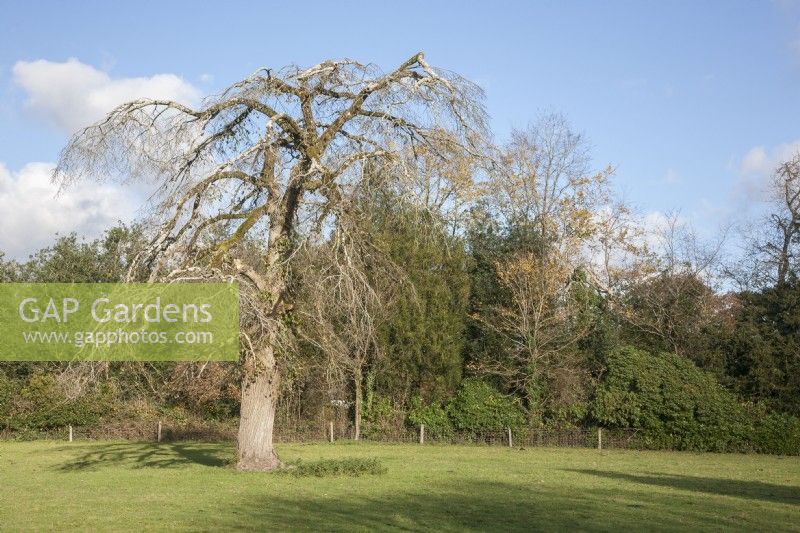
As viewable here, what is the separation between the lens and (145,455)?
1135 inches

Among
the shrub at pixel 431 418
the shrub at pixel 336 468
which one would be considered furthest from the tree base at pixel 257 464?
the shrub at pixel 431 418

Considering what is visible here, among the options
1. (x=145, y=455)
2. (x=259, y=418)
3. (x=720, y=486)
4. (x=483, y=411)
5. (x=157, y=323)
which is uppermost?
(x=157, y=323)

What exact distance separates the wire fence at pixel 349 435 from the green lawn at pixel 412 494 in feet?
19.0

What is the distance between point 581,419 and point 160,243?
2271cm

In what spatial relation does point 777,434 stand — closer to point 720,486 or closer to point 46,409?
point 720,486

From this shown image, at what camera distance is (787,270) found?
4128cm

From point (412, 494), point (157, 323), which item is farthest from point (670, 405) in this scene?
point (157, 323)

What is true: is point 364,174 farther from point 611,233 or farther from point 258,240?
point 611,233

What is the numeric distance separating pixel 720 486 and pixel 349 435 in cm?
2030

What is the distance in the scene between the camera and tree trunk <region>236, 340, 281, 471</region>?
825 inches

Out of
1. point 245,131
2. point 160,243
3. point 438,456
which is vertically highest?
point 245,131

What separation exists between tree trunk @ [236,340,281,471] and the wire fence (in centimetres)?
1484

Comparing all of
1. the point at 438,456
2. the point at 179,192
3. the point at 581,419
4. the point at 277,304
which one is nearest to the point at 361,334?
the point at 277,304

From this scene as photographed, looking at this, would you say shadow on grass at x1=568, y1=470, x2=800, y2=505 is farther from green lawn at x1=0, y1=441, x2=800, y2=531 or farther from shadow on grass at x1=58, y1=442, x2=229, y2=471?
shadow on grass at x1=58, y1=442, x2=229, y2=471
